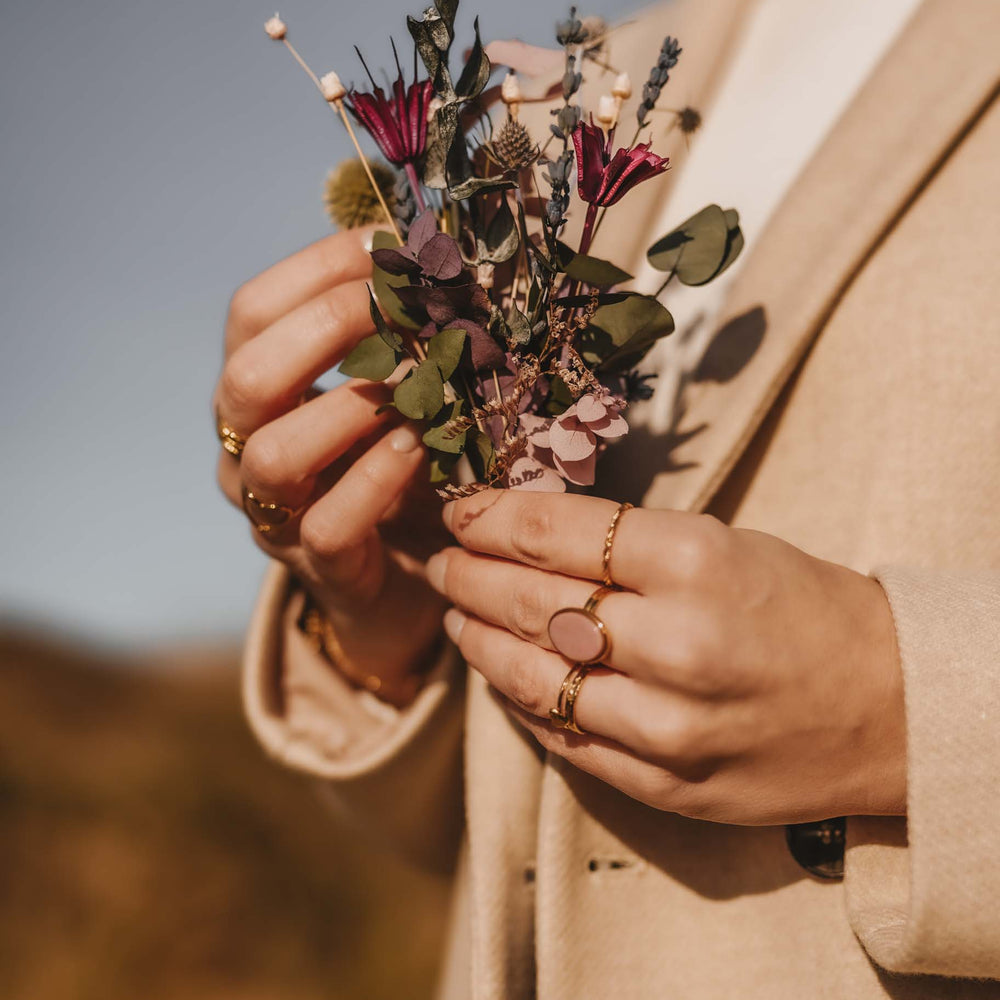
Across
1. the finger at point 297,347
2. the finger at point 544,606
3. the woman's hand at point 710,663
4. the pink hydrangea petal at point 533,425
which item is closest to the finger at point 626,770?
the woman's hand at point 710,663

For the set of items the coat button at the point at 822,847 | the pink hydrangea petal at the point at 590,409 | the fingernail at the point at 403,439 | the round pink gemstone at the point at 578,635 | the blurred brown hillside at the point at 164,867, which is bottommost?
the blurred brown hillside at the point at 164,867

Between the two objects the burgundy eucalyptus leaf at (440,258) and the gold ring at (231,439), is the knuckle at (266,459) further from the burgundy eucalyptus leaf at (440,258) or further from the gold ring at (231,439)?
the burgundy eucalyptus leaf at (440,258)

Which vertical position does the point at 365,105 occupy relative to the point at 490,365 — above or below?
above

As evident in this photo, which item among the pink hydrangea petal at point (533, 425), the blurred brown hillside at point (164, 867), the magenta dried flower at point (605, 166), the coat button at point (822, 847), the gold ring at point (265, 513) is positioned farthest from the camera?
the blurred brown hillside at point (164, 867)

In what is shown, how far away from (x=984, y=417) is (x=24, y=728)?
5059 millimetres

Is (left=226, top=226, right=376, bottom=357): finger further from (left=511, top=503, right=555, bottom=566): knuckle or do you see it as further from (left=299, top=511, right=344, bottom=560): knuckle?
(left=511, top=503, right=555, bottom=566): knuckle

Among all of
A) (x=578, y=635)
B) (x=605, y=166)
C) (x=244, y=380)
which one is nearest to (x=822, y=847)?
(x=578, y=635)

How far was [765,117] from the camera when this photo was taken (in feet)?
3.97

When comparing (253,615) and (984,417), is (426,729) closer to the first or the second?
(253,615)

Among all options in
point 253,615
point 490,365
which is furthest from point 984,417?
point 253,615

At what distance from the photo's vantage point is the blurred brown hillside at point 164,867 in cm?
365

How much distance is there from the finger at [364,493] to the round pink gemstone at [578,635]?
32cm

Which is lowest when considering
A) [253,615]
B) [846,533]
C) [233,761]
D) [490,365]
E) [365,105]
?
[233,761]

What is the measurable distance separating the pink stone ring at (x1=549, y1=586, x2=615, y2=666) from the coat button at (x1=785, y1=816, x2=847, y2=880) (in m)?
0.42
